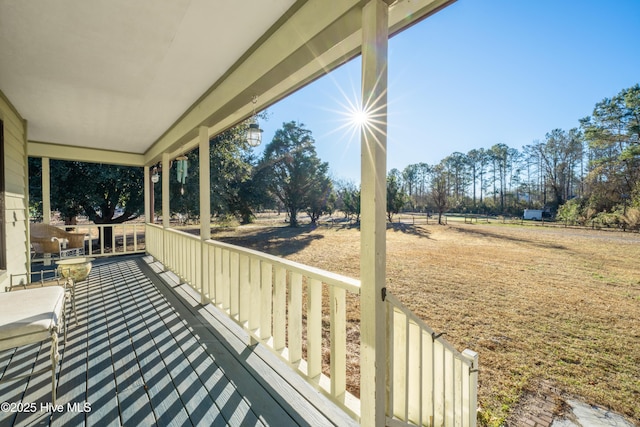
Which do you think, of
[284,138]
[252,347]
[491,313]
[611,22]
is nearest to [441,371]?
[252,347]

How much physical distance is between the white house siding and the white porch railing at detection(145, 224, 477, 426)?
2.57 metres

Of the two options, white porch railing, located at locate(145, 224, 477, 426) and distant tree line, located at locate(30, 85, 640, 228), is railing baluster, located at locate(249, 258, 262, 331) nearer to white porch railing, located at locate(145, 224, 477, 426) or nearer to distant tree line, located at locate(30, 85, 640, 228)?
white porch railing, located at locate(145, 224, 477, 426)

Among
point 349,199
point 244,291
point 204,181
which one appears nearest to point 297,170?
point 349,199

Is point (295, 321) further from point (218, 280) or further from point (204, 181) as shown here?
point (204, 181)

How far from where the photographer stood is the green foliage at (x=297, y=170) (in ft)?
57.9

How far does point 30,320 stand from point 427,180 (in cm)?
2270

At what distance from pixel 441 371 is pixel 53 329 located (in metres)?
2.13

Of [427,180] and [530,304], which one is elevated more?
[427,180]

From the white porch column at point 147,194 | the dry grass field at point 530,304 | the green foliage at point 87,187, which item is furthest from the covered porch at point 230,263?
the green foliage at point 87,187

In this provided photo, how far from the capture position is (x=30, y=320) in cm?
141

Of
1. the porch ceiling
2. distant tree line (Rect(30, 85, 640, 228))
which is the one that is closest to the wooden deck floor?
the porch ceiling

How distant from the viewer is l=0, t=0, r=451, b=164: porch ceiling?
58.6 inches

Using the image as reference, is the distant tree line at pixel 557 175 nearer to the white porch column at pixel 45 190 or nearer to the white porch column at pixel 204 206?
the white porch column at pixel 204 206

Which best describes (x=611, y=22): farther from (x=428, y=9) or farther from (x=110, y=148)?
(x=110, y=148)
